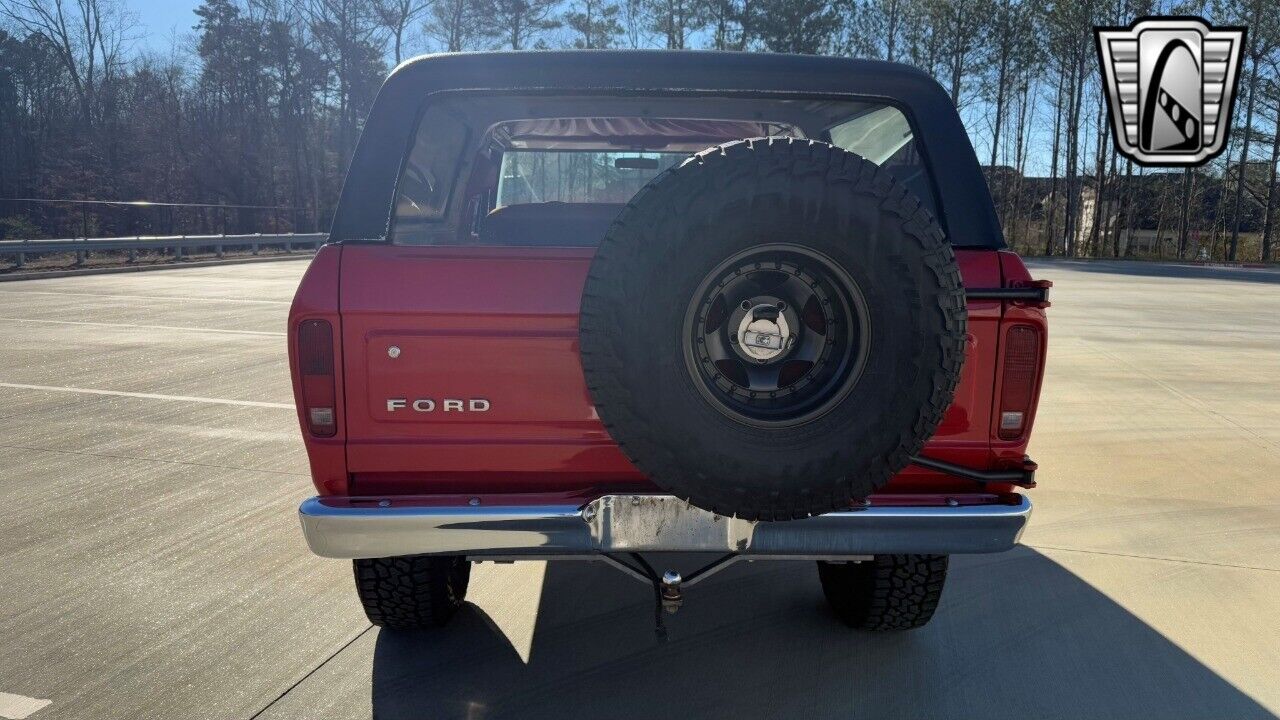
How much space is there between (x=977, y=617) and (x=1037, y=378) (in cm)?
118

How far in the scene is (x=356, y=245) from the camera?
8.76 feet

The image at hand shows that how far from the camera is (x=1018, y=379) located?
2.74 meters

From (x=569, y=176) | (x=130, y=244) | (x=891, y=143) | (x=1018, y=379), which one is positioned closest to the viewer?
(x=1018, y=379)

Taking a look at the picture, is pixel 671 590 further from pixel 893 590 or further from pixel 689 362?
pixel 893 590

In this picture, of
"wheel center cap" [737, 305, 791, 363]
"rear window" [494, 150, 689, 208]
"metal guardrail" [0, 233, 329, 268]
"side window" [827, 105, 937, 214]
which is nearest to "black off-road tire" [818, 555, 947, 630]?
"wheel center cap" [737, 305, 791, 363]

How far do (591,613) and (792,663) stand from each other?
0.79 metres

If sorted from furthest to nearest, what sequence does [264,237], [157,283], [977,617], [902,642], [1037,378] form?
[264,237] < [157,283] < [977,617] < [902,642] < [1037,378]

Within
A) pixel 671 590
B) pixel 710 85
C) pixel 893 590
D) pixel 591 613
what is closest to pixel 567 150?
pixel 710 85

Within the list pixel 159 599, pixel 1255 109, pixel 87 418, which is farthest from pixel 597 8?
pixel 159 599

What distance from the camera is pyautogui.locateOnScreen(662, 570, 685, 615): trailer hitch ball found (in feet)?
8.46

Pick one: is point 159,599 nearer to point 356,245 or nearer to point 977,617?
point 356,245

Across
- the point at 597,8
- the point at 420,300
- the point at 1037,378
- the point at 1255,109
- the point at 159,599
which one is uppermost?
the point at 597,8

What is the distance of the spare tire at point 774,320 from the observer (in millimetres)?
2266

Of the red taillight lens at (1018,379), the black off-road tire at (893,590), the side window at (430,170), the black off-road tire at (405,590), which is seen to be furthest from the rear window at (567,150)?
the black off-road tire at (893,590)
